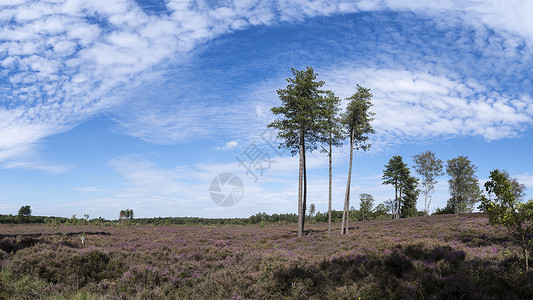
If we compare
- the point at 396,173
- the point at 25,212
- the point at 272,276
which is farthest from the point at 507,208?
the point at 25,212

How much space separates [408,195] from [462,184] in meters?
10.4

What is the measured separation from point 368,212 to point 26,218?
79217 millimetres

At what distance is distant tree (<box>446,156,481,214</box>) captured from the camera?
5450cm

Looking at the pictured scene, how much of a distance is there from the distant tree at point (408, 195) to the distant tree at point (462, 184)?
7513mm

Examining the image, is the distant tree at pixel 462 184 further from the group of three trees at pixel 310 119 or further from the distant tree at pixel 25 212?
the distant tree at pixel 25 212

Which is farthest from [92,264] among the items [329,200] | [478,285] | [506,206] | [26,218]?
[26,218]

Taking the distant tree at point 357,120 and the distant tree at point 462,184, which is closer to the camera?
the distant tree at point 357,120

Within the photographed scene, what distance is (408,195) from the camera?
5578 cm

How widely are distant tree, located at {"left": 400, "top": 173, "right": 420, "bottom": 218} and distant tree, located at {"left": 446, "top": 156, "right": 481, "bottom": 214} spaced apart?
24.7 feet

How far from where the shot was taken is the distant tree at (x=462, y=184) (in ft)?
179

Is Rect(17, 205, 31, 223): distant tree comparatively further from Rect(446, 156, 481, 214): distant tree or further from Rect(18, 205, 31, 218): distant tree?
Rect(446, 156, 481, 214): distant tree

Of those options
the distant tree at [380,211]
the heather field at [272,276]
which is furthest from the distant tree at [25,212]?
the distant tree at [380,211]

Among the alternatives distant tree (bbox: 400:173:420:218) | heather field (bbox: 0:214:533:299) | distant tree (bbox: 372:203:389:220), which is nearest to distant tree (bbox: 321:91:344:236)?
heather field (bbox: 0:214:533:299)

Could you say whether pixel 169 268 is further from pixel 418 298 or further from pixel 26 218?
pixel 26 218
